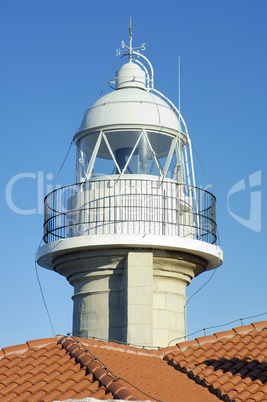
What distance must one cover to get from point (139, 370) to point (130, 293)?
115 inches

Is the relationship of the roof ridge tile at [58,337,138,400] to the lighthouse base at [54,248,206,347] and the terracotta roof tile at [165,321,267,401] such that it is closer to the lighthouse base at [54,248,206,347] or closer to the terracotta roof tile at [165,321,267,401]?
the terracotta roof tile at [165,321,267,401]

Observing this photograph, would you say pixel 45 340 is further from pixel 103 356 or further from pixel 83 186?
pixel 83 186

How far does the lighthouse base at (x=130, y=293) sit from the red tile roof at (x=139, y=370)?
901 millimetres

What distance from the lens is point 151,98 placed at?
20.1 metres

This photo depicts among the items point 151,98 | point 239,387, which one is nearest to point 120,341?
point 239,387

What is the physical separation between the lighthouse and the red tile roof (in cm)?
129

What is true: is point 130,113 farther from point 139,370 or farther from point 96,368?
point 96,368

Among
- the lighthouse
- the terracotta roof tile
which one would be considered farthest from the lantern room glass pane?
the terracotta roof tile

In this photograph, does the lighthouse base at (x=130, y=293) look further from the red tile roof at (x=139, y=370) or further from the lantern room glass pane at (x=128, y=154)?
the lantern room glass pane at (x=128, y=154)

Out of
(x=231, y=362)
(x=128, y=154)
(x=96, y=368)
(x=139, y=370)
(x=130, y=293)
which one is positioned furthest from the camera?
(x=128, y=154)

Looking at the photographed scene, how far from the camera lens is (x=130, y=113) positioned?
64.0 ft

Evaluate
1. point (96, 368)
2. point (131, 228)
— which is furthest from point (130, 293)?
A: point (96, 368)

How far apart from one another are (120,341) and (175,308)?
146 cm

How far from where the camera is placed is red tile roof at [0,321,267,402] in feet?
Answer: 45.4
